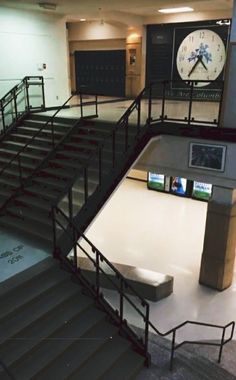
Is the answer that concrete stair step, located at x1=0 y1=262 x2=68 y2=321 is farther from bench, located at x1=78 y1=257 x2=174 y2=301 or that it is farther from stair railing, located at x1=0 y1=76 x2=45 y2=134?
stair railing, located at x1=0 y1=76 x2=45 y2=134

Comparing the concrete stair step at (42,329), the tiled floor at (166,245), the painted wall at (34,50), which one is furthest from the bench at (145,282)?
the painted wall at (34,50)

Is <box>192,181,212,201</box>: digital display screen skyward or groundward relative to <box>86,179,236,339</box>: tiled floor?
skyward

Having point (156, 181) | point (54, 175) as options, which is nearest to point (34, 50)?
point (54, 175)

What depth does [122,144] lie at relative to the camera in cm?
638

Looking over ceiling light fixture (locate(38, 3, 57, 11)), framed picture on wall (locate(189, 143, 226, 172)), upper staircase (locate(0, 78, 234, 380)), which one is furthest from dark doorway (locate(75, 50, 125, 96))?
framed picture on wall (locate(189, 143, 226, 172))

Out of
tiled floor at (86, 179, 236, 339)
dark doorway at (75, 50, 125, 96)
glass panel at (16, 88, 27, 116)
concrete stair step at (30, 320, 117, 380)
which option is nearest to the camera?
concrete stair step at (30, 320, 117, 380)

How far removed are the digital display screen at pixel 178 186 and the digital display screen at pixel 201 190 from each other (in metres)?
0.46

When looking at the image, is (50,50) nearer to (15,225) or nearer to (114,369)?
(15,225)

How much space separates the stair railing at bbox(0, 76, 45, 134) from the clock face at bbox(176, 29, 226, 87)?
4.91m

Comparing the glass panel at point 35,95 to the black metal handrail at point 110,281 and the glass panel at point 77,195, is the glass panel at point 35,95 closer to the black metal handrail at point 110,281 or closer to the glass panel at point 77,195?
the glass panel at point 77,195

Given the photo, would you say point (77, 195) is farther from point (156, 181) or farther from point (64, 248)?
point (156, 181)

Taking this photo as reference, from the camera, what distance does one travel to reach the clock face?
1098cm

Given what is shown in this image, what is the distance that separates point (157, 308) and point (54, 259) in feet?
10.00

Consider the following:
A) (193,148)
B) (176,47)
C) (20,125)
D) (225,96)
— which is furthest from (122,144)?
(176,47)
